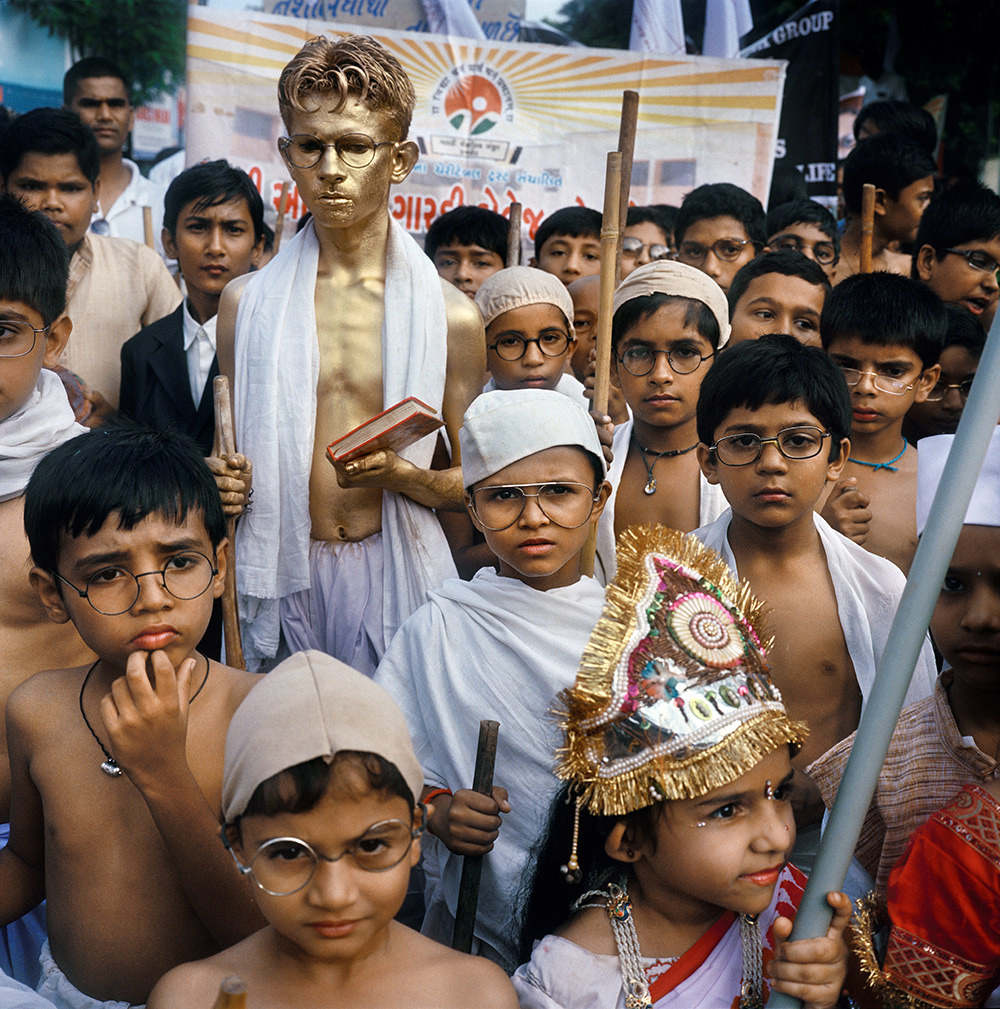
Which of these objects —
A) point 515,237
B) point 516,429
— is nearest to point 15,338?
point 516,429

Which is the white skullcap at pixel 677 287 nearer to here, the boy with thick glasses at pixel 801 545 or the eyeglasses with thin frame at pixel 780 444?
the boy with thick glasses at pixel 801 545

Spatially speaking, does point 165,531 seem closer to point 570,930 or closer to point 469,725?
point 469,725

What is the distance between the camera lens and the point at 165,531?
2447mm

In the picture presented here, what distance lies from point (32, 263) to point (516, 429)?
154 centimetres

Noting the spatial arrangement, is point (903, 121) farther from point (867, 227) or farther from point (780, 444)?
point (780, 444)

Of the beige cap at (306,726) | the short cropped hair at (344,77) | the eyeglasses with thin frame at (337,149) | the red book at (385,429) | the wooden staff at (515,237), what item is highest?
the short cropped hair at (344,77)

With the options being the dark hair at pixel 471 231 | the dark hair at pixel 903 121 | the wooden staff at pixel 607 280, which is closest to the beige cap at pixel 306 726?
the wooden staff at pixel 607 280

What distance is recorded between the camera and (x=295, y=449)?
3.62 meters

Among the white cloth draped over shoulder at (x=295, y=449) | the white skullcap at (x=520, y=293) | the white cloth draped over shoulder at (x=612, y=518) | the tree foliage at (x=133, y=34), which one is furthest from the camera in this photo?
the tree foliage at (x=133, y=34)

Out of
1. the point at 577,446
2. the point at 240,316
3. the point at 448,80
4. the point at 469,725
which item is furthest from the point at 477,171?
the point at 469,725

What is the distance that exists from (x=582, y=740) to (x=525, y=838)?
707mm

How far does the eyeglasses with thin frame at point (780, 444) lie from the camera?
3168 mm

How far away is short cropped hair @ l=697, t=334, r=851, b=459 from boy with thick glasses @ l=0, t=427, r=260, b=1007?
4.97 ft

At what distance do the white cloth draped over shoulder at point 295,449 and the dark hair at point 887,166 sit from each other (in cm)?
385
